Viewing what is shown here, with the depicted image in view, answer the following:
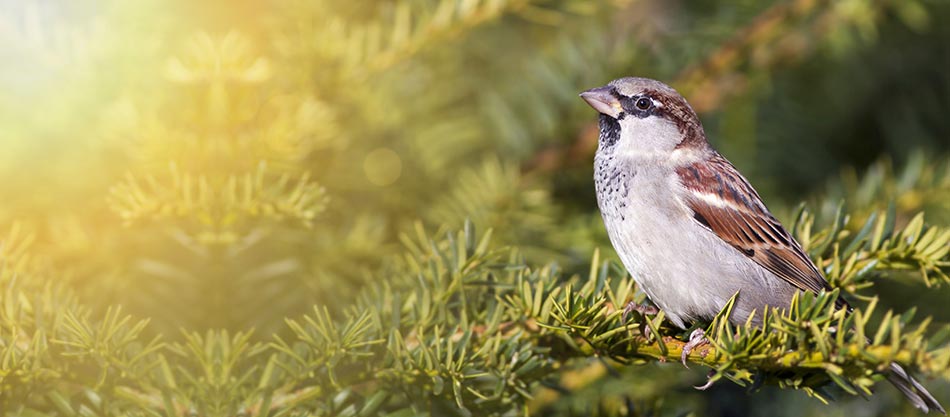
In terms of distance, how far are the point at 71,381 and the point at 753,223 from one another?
1382mm

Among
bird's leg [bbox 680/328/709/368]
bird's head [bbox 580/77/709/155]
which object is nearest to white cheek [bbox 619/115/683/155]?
bird's head [bbox 580/77/709/155]

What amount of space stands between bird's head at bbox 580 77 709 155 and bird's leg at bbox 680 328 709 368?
67cm

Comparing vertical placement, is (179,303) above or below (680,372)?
above

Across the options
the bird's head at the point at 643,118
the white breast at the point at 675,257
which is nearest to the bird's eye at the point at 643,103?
the bird's head at the point at 643,118

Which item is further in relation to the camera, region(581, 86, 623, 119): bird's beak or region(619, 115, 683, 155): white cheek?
region(619, 115, 683, 155): white cheek

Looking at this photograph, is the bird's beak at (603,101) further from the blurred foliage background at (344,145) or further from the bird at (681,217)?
the blurred foliage background at (344,145)

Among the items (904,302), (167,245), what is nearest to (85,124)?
(167,245)

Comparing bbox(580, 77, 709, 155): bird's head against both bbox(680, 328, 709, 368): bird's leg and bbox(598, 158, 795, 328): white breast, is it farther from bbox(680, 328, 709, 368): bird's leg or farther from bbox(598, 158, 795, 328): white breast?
bbox(680, 328, 709, 368): bird's leg

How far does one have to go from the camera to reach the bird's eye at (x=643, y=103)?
191cm

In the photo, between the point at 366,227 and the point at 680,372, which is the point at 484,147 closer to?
the point at 366,227

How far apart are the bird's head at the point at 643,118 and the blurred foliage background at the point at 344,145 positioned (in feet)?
0.19

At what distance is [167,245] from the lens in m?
1.39

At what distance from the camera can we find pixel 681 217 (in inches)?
69.9

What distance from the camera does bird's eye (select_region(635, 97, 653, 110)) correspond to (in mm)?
1909
